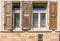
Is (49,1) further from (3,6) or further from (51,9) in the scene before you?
(3,6)

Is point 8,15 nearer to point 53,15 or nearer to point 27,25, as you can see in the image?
point 27,25

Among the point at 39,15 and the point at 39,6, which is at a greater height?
the point at 39,6

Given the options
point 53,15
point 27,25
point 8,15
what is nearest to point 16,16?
point 8,15

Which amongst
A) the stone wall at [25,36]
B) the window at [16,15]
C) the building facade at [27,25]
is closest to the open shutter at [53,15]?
the building facade at [27,25]

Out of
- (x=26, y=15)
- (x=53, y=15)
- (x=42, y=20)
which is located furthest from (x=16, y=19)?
(x=53, y=15)

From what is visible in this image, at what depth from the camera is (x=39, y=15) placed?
12.5m

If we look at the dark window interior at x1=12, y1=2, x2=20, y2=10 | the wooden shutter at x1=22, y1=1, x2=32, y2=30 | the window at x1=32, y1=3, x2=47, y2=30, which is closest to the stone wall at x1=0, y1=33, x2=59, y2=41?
the wooden shutter at x1=22, y1=1, x2=32, y2=30

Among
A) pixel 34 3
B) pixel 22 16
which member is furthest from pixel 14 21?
pixel 34 3

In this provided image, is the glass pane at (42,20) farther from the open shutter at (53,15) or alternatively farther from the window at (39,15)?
the open shutter at (53,15)

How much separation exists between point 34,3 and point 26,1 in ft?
1.47

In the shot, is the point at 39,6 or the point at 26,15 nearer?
the point at 26,15

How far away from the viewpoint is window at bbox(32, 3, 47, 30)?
12.5 meters

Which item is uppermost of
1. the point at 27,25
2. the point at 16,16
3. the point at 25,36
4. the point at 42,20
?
the point at 16,16

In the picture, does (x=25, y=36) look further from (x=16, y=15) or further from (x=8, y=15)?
(x=8, y=15)
